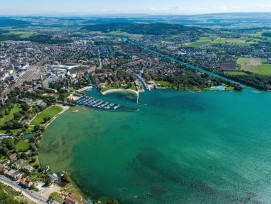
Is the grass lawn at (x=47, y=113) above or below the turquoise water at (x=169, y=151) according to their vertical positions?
above

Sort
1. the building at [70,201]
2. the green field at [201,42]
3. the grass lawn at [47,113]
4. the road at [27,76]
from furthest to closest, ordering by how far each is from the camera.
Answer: the green field at [201,42]
the road at [27,76]
the grass lawn at [47,113]
the building at [70,201]

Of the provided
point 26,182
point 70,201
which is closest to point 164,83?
point 26,182

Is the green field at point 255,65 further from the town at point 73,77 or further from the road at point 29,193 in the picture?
the road at point 29,193

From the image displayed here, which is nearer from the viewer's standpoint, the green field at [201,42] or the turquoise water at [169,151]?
the turquoise water at [169,151]

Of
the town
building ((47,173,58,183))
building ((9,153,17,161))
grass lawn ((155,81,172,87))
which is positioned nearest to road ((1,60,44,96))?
the town

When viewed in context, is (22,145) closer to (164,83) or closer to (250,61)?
(164,83)

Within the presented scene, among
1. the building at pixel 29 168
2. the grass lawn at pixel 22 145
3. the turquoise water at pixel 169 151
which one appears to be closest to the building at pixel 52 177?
the turquoise water at pixel 169 151
